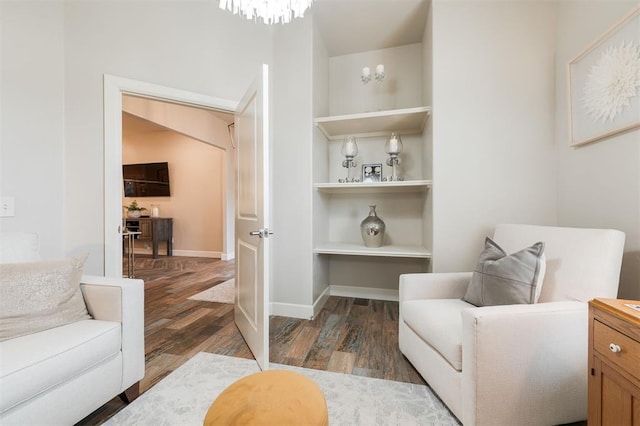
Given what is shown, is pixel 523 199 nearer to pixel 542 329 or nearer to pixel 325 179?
pixel 542 329

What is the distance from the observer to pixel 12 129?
1.56m

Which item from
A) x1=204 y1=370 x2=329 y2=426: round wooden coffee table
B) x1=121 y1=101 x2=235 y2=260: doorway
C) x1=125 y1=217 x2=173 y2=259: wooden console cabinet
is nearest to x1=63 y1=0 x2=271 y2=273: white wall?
x1=204 y1=370 x2=329 y2=426: round wooden coffee table

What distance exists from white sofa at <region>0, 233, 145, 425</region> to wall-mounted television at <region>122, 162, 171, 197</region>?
15.6 feet

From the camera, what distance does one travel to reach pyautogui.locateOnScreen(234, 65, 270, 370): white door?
1615 mm

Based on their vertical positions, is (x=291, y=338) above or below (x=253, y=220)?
below

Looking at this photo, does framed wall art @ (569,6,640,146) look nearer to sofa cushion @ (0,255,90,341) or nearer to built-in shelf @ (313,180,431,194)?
built-in shelf @ (313,180,431,194)

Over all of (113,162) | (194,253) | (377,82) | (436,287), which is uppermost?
(377,82)

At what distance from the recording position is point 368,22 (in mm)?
2521

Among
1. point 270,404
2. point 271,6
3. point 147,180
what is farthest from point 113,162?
point 147,180

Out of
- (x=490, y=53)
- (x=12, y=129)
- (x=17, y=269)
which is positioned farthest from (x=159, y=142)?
(x=490, y=53)

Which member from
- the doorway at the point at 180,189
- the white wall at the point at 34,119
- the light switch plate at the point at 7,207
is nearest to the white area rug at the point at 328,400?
the white wall at the point at 34,119

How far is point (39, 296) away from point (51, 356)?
0.33 m

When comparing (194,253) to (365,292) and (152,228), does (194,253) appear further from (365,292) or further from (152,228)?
(365,292)

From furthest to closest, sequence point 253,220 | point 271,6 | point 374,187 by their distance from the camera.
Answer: point 374,187 < point 253,220 < point 271,6
